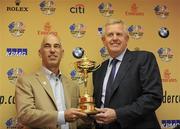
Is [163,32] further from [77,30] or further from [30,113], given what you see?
[30,113]

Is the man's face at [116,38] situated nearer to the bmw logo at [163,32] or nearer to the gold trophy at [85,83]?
the gold trophy at [85,83]

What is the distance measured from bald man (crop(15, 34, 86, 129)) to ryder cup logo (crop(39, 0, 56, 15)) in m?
0.34

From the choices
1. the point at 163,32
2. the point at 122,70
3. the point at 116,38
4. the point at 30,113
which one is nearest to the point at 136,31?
the point at 163,32

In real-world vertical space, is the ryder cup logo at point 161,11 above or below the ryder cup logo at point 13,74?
above

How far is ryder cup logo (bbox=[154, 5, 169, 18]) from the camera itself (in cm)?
314

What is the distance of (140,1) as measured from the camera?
3127mm

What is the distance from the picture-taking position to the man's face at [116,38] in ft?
8.48

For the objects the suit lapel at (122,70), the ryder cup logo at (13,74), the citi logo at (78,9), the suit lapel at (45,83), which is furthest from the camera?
the citi logo at (78,9)

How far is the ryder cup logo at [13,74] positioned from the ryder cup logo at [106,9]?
82 cm

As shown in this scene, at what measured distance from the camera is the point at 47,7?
3020mm

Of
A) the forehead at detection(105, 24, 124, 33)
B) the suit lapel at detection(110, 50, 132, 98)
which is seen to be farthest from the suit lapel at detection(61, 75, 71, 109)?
the forehead at detection(105, 24, 124, 33)

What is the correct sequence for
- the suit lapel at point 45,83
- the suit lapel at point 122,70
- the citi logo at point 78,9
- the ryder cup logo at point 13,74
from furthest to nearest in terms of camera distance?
1. the citi logo at point 78,9
2. the ryder cup logo at point 13,74
3. the suit lapel at point 45,83
4. the suit lapel at point 122,70

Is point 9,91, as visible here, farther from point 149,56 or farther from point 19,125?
point 149,56

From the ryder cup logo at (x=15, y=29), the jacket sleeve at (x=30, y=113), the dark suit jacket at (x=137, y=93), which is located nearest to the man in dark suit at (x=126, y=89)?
the dark suit jacket at (x=137, y=93)
